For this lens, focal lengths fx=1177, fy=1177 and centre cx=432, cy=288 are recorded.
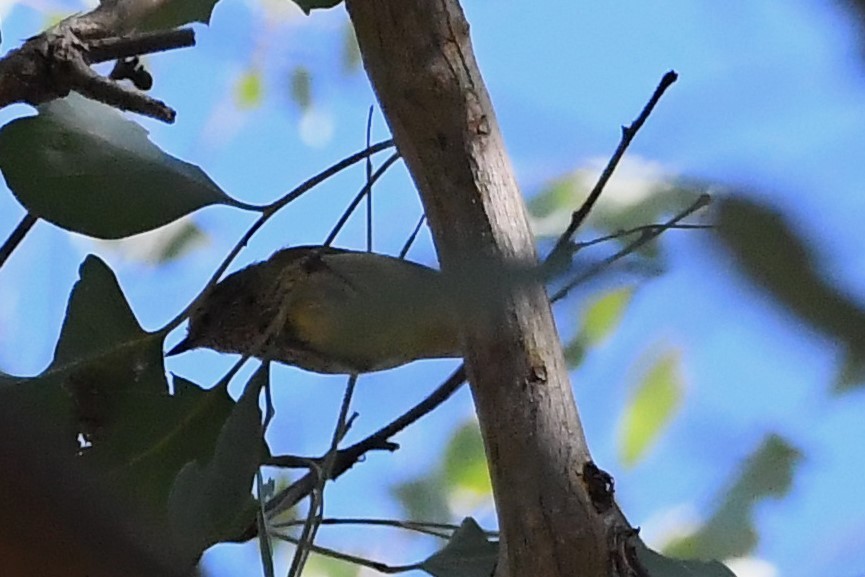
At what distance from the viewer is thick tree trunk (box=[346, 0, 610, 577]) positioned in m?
0.35

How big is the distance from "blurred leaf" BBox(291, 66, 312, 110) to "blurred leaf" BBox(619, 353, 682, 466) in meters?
0.36

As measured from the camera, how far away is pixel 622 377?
2.03 feet

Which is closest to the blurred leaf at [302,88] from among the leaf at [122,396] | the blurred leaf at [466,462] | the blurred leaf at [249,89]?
the blurred leaf at [249,89]

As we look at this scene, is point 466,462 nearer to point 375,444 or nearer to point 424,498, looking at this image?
point 424,498

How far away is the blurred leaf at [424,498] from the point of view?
740 mm

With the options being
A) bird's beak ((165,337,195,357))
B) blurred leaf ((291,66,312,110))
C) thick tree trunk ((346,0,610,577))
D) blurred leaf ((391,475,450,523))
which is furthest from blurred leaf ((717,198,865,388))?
blurred leaf ((291,66,312,110))

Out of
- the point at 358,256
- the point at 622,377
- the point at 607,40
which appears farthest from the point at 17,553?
the point at 622,377

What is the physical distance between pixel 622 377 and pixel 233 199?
23cm

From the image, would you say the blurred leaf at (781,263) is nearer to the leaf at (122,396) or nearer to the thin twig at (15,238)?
the leaf at (122,396)

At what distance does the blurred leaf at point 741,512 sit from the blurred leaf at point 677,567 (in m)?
0.11

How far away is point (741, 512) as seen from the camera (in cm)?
63

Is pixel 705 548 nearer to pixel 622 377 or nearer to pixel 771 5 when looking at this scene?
pixel 622 377

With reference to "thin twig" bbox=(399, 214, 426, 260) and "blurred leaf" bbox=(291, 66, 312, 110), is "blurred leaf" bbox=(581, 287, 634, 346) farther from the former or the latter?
"blurred leaf" bbox=(291, 66, 312, 110)

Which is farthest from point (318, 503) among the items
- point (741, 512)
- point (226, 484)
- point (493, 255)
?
point (741, 512)
